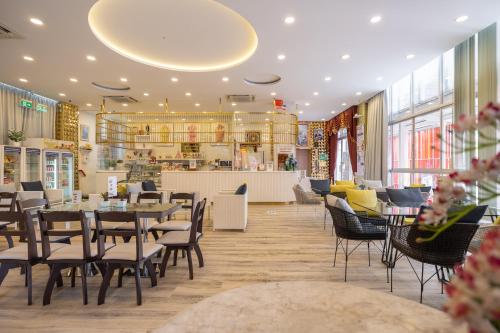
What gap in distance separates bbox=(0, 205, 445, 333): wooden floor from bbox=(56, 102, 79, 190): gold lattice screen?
22.0 feet

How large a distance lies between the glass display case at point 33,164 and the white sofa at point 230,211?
6.70 metres

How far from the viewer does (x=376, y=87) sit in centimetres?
856

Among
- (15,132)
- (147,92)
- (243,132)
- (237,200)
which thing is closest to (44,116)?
(15,132)

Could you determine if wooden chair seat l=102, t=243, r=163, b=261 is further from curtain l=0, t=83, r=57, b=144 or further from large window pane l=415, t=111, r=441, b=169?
curtain l=0, t=83, r=57, b=144

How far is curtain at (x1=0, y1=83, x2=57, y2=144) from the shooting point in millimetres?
8203

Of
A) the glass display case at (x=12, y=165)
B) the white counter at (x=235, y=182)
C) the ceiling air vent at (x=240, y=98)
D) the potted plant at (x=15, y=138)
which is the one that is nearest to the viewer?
the glass display case at (x=12, y=165)

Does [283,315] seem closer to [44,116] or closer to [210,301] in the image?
[210,301]

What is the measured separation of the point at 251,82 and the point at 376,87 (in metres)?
3.94

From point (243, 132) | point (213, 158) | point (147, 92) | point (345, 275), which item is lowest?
point (345, 275)

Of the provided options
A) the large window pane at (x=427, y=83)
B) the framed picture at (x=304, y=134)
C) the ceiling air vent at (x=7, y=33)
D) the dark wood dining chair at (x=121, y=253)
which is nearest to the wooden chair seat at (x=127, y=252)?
the dark wood dining chair at (x=121, y=253)

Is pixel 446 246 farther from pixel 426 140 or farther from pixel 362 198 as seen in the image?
pixel 426 140

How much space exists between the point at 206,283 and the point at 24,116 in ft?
30.7

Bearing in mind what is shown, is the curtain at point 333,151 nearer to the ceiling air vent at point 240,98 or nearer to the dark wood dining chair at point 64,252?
the ceiling air vent at point 240,98

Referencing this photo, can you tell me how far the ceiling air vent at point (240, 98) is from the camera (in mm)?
9602
